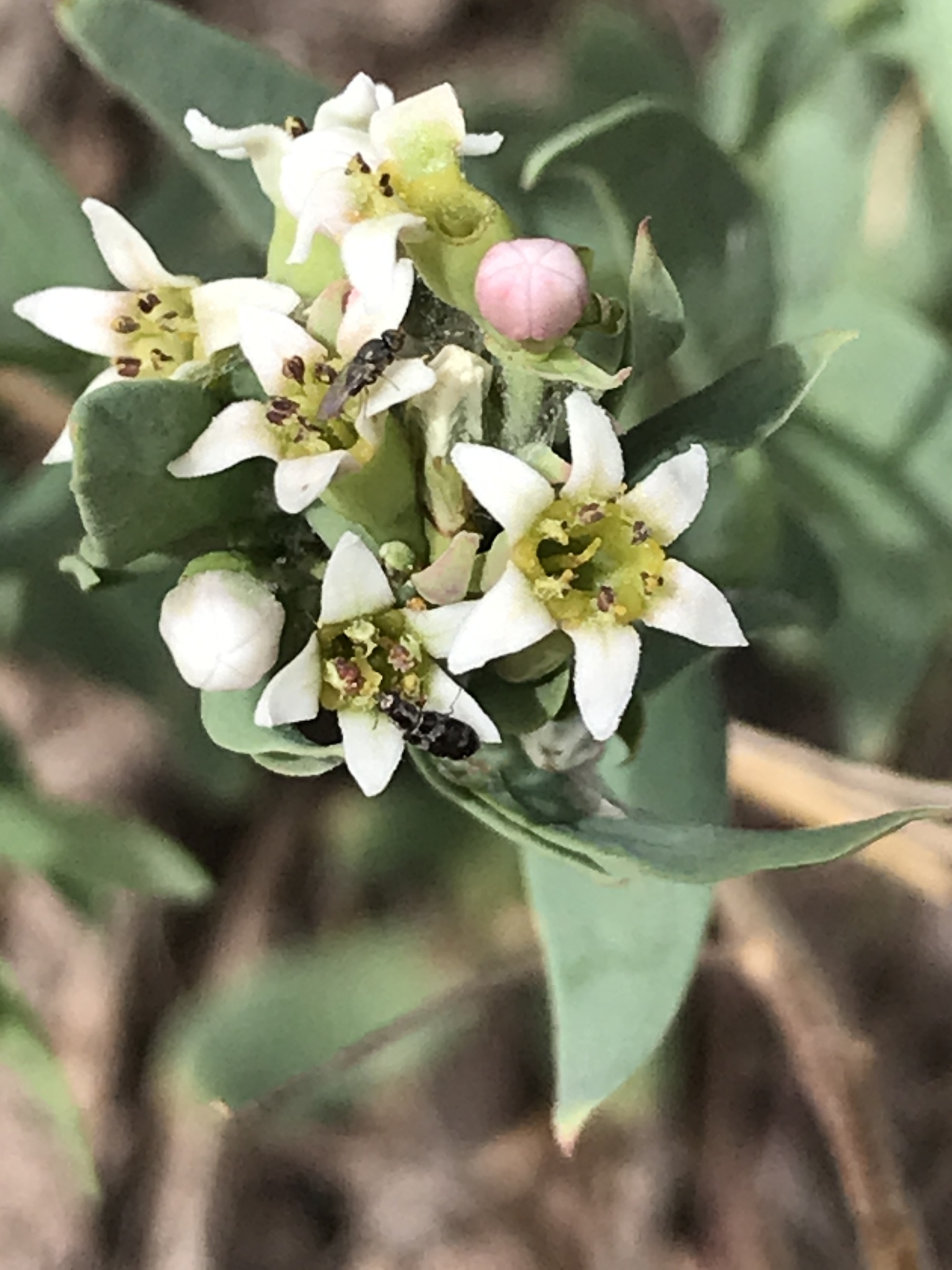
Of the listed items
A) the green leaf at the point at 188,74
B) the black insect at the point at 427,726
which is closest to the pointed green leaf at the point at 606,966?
the black insect at the point at 427,726

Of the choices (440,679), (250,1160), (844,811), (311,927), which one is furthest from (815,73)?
(250,1160)

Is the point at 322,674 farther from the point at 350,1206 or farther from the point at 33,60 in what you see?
the point at 33,60

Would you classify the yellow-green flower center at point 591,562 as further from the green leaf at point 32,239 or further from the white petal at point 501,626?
the green leaf at point 32,239

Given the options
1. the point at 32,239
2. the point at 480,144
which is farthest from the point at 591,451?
the point at 32,239

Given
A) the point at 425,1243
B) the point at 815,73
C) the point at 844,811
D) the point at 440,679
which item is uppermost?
the point at 440,679

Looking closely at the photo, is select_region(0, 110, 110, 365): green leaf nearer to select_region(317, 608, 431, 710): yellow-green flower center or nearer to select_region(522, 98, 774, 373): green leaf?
select_region(522, 98, 774, 373): green leaf

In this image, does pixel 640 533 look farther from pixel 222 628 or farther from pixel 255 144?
pixel 255 144
